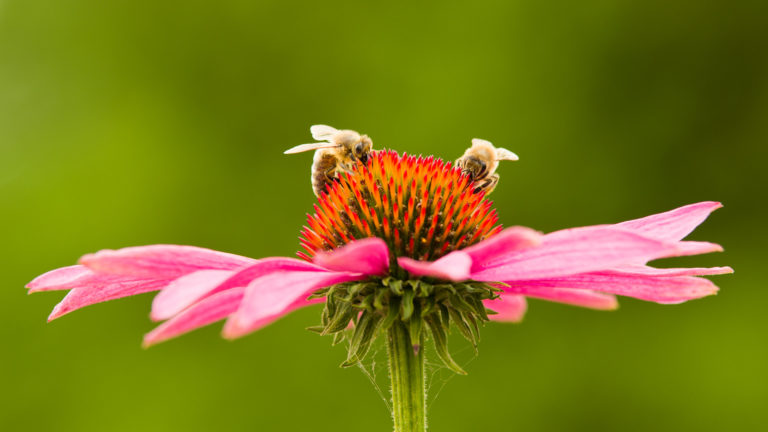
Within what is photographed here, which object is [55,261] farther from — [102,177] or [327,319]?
[327,319]

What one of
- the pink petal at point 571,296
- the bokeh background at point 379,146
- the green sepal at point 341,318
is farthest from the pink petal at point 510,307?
the bokeh background at point 379,146

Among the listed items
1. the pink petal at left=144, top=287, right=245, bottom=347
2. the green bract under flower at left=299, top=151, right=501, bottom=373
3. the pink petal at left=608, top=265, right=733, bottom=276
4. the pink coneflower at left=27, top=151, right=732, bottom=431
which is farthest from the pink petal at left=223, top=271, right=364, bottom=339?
the pink petal at left=608, top=265, right=733, bottom=276

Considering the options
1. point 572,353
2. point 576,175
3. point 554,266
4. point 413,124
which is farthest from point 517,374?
point 554,266

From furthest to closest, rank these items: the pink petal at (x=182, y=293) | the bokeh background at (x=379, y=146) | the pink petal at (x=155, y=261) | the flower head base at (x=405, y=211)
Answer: the bokeh background at (x=379, y=146), the flower head base at (x=405, y=211), the pink petal at (x=155, y=261), the pink petal at (x=182, y=293)

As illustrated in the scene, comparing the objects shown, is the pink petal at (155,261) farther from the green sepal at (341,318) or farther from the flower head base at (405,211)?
the flower head base at (405,211)

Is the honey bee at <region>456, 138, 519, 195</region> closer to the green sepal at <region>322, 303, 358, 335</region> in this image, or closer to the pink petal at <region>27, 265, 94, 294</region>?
the green sepal at <region>322, 303, 358, 335</region>

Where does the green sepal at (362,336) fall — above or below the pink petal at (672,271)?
below

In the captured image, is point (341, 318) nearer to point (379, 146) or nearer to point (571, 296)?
point (571, 296)
